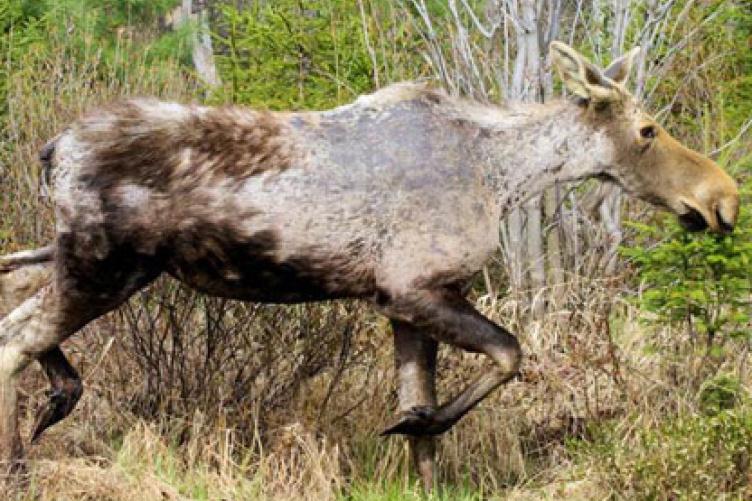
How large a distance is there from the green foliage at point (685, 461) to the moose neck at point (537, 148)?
125cm

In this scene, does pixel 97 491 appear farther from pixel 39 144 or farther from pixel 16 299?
pixel 39 144

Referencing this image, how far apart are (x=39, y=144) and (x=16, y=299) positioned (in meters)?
1.87

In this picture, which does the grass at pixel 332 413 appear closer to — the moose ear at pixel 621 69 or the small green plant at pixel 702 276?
the small green plant at pixel 702 276

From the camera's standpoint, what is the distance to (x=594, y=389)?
317 inches

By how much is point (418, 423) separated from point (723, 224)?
1.72 metres

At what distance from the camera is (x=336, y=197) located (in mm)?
6508

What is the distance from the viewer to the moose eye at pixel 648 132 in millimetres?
6996

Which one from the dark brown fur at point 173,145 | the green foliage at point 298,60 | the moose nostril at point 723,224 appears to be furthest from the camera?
the green foliage at point 298,60

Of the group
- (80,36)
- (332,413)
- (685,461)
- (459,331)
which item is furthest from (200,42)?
(685,461)

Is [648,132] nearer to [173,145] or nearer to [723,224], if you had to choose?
[723,224]

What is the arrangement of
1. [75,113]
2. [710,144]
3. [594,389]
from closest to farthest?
1. [594,389]
2. [75,113]
3. [710,144]

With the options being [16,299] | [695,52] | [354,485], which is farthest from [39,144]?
[695,52]

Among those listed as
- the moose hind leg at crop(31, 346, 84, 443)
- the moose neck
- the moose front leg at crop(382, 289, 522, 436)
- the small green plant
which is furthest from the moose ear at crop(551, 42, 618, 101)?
the moose hind leg at crop(31, 346, 84, 443)

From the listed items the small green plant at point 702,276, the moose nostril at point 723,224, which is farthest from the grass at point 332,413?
the moose nostril at point 723,224
